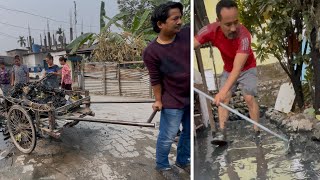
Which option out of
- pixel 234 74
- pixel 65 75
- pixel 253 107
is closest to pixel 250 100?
pixel 253 107

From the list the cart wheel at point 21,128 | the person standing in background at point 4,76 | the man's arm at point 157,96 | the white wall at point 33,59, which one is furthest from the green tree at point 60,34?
the man's arm at point 157,96

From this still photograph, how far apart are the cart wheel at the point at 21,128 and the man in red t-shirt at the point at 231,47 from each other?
5.56 feet

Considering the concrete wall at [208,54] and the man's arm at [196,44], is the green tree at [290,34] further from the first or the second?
the man's arm at [196,44]

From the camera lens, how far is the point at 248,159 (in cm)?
136

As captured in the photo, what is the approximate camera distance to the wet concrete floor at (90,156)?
2.04 metres

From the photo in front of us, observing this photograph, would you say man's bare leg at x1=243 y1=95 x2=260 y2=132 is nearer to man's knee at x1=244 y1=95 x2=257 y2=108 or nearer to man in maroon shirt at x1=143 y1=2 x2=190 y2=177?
man's knee at x1=244 y1=95 x2=257 y2=108

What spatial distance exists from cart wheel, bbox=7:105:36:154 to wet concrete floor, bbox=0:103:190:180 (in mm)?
72

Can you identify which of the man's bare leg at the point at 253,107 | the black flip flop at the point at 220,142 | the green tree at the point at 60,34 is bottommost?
the black flip flop at the point at 220,142

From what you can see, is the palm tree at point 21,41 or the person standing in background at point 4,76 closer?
the palm tree at point 21,41

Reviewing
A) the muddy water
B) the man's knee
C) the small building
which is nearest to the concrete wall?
the man's knee

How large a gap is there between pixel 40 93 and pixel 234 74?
1961 millimetres

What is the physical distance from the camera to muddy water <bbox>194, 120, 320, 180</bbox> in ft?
4.07

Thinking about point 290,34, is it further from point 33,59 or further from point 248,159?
point 33,59

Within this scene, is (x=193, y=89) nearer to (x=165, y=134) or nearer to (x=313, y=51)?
(x=165, y=134)
